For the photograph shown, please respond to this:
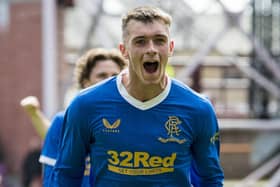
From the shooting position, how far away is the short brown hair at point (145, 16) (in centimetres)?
291

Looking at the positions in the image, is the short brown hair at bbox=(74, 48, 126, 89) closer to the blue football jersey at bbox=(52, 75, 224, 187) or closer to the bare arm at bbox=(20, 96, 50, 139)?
the bare arm at bbox=(20, 96, 50, 139)

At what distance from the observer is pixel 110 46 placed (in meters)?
9.30

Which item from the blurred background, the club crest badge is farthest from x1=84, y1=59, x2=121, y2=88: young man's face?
the blurred background

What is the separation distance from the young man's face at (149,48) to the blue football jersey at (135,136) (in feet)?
0.49

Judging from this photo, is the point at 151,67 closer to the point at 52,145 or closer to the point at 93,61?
the point at 52,145

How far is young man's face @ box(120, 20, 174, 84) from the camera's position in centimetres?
286

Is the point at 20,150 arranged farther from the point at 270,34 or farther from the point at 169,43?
the point at 169,43

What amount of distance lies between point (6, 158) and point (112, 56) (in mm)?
6558

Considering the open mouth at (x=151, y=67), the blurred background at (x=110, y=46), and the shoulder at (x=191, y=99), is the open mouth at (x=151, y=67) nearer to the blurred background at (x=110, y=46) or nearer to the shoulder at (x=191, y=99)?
the shoulder at (x=191, y=99)

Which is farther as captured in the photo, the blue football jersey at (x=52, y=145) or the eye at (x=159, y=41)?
the blue football jersey at (x=52, y=145)

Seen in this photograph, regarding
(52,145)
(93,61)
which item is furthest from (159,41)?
(93,61)

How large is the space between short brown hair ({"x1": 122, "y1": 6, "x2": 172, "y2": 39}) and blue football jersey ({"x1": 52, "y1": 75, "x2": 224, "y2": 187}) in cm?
27

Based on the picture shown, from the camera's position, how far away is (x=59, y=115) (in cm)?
390

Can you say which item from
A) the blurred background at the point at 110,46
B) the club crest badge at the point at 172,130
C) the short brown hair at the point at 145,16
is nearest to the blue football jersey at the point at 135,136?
the club crest badge at the point at 172,130
